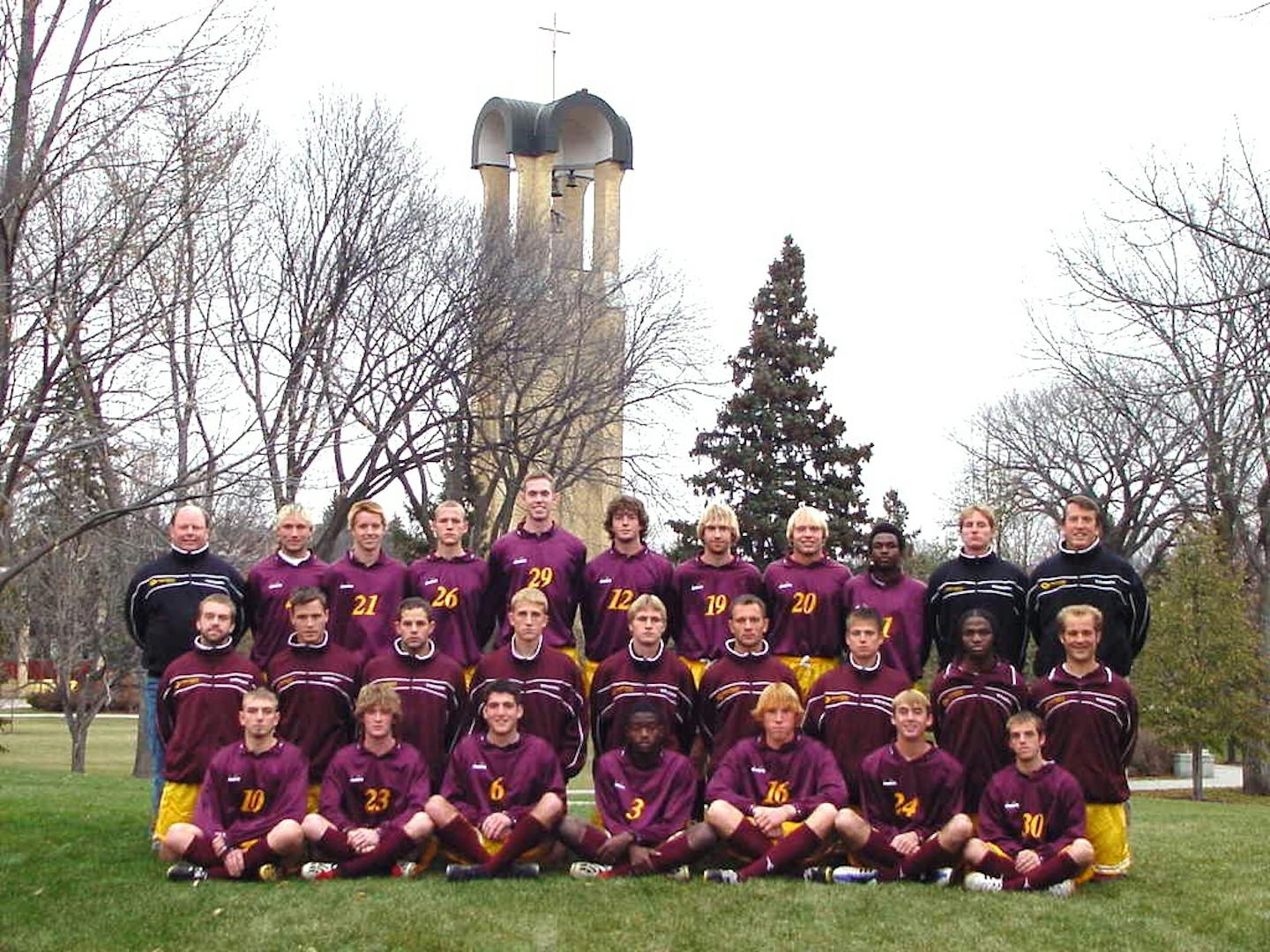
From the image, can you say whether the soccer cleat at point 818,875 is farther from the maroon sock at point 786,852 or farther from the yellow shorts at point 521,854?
the yellow shorts at point 521,854

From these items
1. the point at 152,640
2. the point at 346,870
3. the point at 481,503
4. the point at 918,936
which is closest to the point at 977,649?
the point at 918,936

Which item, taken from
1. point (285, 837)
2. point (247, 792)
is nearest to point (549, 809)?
point (285, 837)

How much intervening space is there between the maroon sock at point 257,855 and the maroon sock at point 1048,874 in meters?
4.06

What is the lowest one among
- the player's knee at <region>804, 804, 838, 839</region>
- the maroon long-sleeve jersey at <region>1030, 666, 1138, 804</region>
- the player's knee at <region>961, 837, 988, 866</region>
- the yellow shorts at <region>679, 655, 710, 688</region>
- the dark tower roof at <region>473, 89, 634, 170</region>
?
the player's knee at <region>961, 837, 988, 866</region>

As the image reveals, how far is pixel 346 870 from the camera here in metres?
7.98

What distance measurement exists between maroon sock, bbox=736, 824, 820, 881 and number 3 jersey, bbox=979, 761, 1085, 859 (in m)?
0.98

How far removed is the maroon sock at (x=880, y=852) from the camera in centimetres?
798

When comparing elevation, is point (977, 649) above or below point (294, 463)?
below

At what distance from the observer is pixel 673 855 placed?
26.2 feet

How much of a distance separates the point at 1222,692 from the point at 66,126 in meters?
20.6

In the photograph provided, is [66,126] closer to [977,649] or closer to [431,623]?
[431,623]

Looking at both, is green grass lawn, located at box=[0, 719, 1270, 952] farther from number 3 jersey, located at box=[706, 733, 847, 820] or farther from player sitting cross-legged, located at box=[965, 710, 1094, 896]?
number 3 jersey, located at box=[706, 733, 847, 820]

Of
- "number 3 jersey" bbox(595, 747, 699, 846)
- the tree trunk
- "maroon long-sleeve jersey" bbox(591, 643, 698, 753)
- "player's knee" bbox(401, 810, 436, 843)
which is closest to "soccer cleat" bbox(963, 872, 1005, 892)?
"number 3 jersey" bbox(595, 747, 699, 846)

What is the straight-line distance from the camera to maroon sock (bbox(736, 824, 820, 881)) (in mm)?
7895
